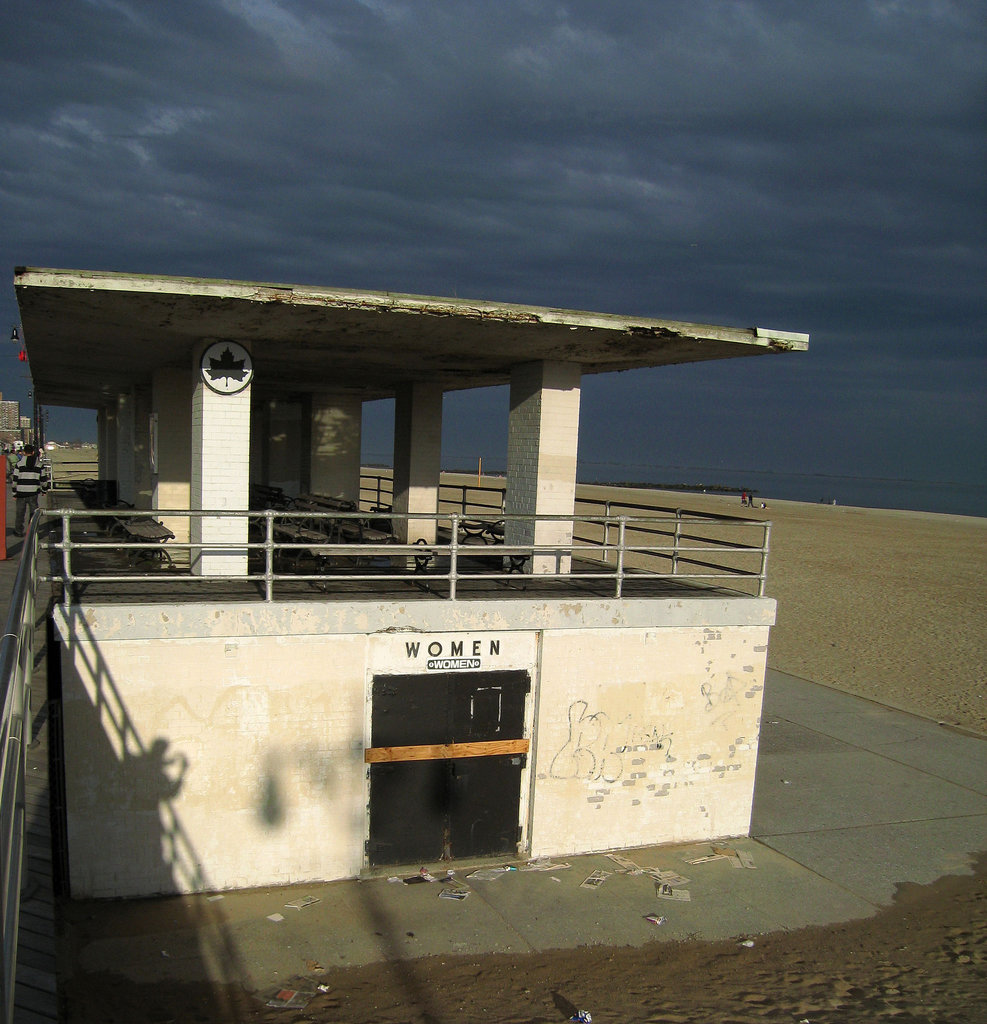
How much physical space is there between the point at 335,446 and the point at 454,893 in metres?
12.4

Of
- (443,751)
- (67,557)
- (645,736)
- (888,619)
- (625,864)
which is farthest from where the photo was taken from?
(888,619)

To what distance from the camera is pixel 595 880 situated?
27.2ft

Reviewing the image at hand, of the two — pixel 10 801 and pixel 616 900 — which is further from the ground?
pixel 10 801

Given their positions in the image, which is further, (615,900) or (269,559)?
(615,900)

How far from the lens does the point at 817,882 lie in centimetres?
860

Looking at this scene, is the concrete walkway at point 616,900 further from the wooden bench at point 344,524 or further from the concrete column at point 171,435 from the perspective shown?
the concrete column at point 171,435

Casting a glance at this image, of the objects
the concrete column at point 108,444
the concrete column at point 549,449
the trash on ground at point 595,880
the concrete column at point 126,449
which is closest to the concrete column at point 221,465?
the concrete column at point 549,449

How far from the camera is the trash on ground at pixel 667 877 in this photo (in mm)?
8367

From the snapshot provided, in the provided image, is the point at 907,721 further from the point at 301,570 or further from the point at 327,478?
the point at 327,478

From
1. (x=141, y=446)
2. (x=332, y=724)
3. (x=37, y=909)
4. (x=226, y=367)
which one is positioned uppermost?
(x=226, y=367)

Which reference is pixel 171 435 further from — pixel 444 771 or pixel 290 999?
pixel 290 999

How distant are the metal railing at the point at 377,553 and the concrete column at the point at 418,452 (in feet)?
0.50

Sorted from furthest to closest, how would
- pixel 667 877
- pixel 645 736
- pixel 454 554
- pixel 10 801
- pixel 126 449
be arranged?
1. pixel 126 449
2. pixel 645 736
3. pixel 667 877
4. pixel 454 554
5. pixel 10 801

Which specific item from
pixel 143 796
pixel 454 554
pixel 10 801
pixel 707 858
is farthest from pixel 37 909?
pixel 707 858
